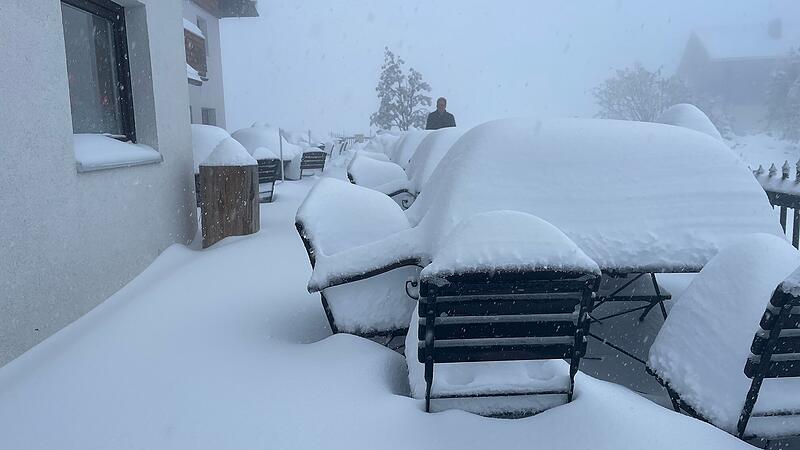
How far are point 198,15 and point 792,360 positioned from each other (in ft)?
67.3

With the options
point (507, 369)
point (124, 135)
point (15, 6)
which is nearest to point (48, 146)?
point (15, 6)

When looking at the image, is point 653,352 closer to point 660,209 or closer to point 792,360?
point 792,360

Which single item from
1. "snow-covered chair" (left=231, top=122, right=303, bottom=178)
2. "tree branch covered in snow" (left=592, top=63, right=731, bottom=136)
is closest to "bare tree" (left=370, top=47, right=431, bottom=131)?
"tree branch covered in snow" (left=592, top=63, right=731, bottom=136)

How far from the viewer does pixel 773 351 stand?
6.23ft

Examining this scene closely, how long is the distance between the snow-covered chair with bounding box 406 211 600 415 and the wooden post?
435cm

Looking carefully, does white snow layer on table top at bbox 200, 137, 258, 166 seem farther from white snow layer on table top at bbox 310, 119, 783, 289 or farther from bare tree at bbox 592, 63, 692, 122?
bare tree at bbox 592, 63, 692, 122

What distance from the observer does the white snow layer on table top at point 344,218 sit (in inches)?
121

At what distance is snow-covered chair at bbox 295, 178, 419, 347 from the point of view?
9.37 feet

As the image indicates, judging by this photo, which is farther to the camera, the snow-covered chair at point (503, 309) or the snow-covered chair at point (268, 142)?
the snow-covered chair at point (268, 142)

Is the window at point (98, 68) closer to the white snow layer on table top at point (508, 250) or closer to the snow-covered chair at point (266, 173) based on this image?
the snow-covered chair at point (266, 173)

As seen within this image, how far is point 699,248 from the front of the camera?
2840mm

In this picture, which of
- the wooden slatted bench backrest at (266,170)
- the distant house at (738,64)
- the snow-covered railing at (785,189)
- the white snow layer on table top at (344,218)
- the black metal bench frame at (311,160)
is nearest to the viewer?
the white snow layer on table top at (344,218)

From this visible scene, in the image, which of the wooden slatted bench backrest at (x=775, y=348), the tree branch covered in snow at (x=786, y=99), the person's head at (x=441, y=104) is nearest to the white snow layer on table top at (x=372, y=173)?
the person's head at (x=441, y=104)

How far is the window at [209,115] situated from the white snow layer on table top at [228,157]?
13.9 metres
